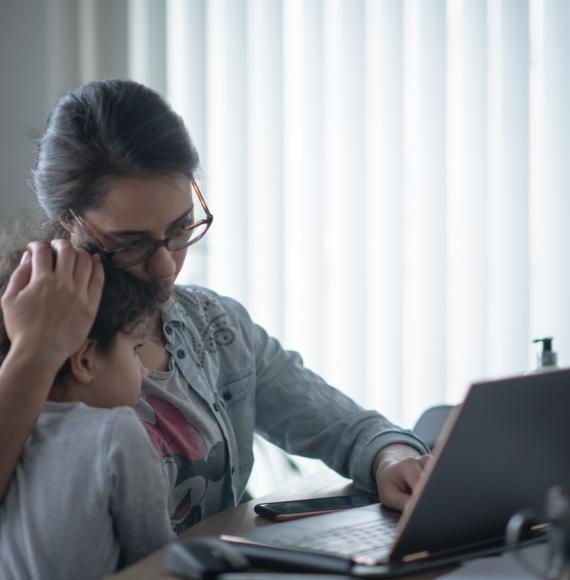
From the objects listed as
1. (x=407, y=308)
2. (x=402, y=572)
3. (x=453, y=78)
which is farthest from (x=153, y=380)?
(x=453, y=78)

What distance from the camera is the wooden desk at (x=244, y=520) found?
0.92m

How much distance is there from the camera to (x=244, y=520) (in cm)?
119

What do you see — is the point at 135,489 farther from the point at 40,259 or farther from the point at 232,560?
the point at 40,259

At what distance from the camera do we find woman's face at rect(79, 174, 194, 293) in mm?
1288

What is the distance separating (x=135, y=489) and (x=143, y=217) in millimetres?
429

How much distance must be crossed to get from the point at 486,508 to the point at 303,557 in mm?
213

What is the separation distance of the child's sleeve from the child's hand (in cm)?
16

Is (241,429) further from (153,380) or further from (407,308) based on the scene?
(407,308)

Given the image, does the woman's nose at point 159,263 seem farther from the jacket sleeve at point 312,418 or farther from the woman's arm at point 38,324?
the jacket sleeve at point 312,418

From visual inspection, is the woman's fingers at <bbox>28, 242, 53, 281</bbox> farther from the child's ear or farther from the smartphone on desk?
the smartphone on desk

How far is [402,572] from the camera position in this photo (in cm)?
91

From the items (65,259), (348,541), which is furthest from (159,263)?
(348,541)

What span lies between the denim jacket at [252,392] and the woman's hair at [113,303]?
0.25 metres

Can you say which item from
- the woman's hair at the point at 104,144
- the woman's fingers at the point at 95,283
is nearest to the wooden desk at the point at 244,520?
the woman's fingers at the point at 95,283
